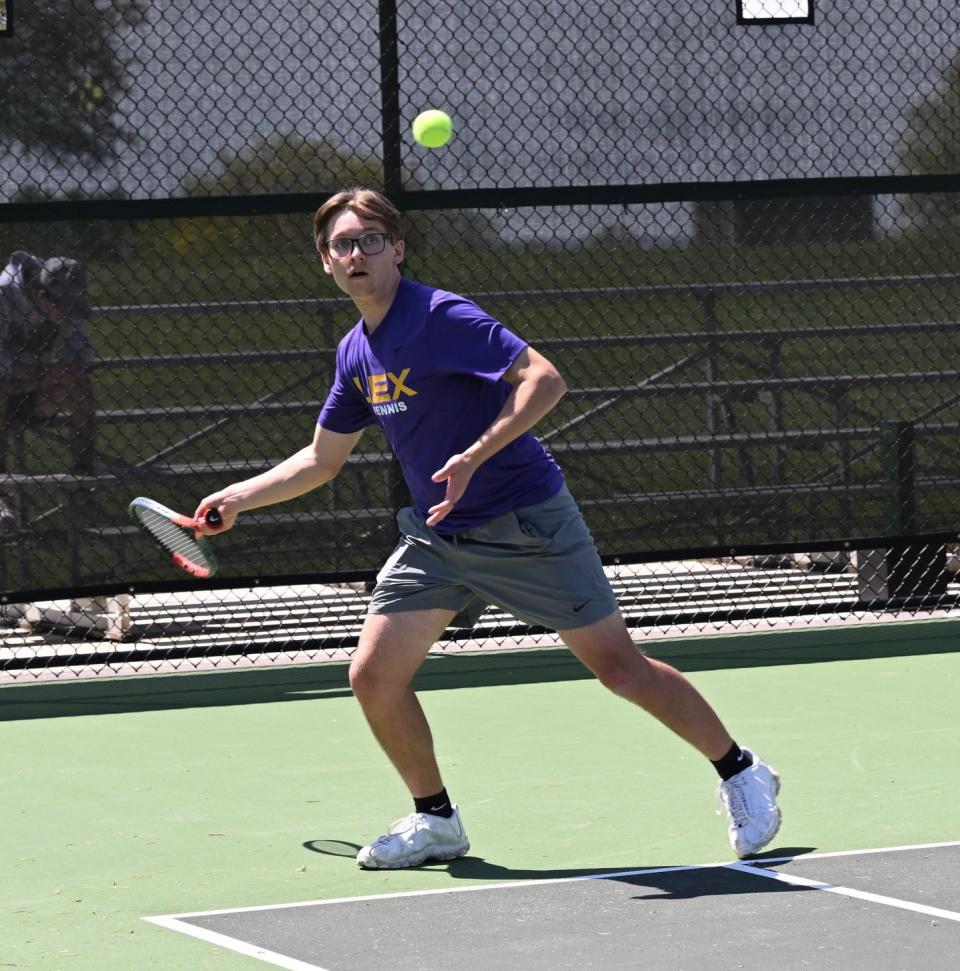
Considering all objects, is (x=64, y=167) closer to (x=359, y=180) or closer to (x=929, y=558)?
(x=359, y=180)

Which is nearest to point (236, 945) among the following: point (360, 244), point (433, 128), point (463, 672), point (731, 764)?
point (731, 764)

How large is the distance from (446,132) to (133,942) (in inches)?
177

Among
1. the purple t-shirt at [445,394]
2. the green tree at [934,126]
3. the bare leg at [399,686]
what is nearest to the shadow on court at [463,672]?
the green tree at [934,126]

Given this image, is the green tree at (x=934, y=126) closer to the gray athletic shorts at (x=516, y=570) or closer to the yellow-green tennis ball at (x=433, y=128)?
the yellow-green tennis ball at (x=433, y=128)

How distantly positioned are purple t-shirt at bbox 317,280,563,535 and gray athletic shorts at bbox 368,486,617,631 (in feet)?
0.14

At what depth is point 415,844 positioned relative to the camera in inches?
205

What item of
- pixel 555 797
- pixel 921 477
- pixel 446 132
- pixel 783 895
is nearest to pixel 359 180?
pixel 446 132

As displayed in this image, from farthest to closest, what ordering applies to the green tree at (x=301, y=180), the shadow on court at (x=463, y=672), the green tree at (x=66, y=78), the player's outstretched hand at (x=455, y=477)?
the green tree at (x=301, y=180) < the green tree at (x=66, y=78) < the shadow on court at (x=463, y=672) < the player's outstretched hand at (x=455, y=477)

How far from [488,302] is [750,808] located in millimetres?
4391

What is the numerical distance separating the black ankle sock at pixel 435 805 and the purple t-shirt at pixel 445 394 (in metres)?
0.66

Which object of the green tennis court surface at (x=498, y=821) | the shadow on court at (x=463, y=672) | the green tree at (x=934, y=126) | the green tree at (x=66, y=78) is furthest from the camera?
the green tree at (x=934, y=126)

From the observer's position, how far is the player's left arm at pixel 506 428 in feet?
16.2

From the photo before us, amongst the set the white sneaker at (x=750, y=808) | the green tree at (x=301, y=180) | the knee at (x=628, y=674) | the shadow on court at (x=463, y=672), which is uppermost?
the green tree at (x=301, y=180)

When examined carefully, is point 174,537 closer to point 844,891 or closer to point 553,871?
point 553,871
